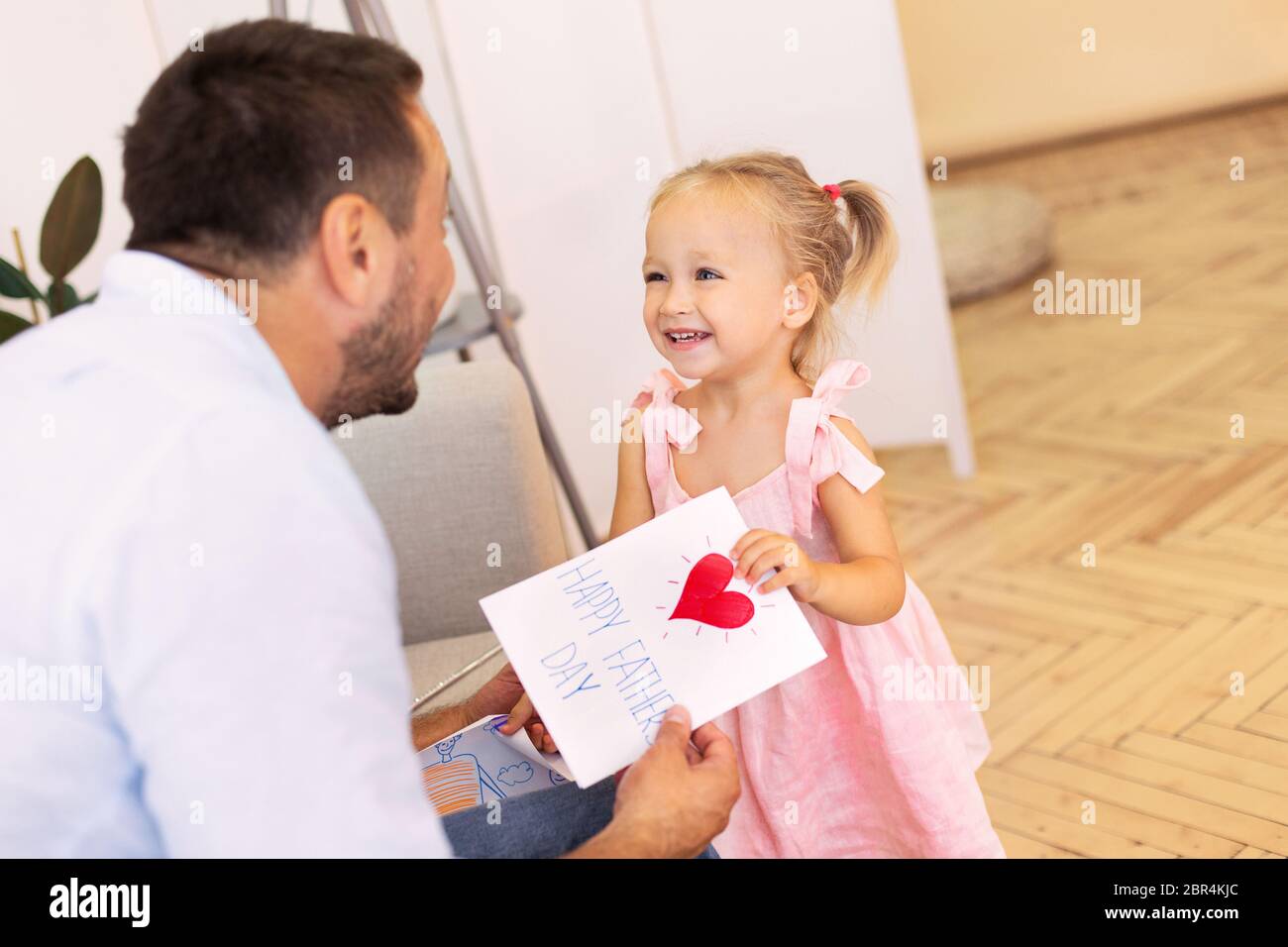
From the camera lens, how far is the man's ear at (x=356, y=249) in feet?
3.38

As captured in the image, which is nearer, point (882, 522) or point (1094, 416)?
point (882, 522)

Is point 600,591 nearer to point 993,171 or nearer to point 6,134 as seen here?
point 6,134

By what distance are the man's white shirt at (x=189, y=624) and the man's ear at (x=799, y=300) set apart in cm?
76

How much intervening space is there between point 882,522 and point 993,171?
17.2ft

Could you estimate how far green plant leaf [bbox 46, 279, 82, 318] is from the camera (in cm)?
209

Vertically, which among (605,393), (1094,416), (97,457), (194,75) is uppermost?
(194,75)

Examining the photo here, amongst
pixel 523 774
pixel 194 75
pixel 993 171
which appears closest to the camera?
pixel 194 75

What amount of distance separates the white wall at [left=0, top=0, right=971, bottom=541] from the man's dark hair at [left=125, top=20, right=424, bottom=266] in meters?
1.87

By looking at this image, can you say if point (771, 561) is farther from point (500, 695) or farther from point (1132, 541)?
point (1132, 541)

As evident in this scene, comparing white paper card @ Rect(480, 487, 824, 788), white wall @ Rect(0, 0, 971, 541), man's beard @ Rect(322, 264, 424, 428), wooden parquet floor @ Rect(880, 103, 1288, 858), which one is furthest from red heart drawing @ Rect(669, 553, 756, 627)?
white wall @ Rect(0, 0, 971, 541)

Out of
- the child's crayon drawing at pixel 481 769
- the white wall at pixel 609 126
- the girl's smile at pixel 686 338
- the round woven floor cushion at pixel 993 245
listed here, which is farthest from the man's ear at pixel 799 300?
the round woven floor cushion at pixel 993 245

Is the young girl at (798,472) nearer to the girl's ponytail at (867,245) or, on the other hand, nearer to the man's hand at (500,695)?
the girl's ponytail at (867,245)

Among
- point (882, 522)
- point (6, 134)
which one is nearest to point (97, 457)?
point (882, 522)

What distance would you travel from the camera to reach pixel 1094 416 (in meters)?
3.43
